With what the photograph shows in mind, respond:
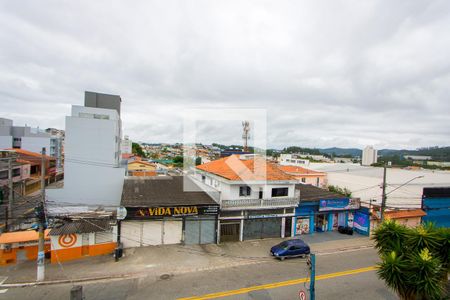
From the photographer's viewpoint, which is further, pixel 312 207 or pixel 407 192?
pixel 407 192

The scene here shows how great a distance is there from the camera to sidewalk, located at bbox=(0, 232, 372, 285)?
51.6ft

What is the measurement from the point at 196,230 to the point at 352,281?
40.9 feet

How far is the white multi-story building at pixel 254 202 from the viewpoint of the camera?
22.2 meters

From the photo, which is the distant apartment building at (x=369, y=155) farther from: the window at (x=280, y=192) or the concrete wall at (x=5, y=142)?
the concrete wall at (x=5, y=142)

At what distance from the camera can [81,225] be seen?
18578 millimetres

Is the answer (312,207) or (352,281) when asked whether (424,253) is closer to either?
(352,281)

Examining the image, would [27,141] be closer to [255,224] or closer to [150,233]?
[150,233]

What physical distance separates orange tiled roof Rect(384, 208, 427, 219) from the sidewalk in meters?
6.37

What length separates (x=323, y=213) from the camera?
25.9 meters

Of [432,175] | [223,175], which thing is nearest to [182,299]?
[223,175]

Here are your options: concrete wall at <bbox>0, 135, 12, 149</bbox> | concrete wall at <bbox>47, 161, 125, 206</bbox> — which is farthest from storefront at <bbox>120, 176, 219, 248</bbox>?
concrete wall at <bbox>0, 135, 12, 149</bbox>

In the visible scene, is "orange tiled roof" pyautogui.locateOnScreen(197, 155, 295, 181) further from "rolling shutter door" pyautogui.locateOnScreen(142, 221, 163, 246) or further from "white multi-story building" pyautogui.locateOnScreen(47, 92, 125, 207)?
"white multi-story building" pyautogui.locateOnScreen(47, 92, 125, 207)

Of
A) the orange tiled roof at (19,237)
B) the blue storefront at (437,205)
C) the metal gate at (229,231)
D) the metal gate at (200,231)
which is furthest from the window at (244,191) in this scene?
the blue storefront at (437,205)

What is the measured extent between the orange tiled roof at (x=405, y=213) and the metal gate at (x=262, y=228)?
13.2m
